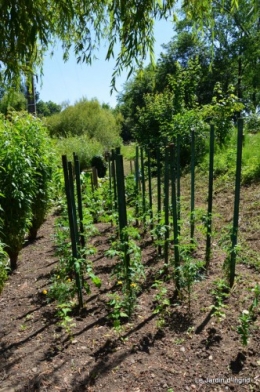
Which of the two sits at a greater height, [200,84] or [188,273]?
[200,84]

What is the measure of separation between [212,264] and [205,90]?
22.9 m

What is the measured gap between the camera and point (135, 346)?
2176mm

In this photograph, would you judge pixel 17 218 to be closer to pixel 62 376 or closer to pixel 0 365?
pixel 0 365

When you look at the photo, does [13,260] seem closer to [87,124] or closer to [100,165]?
[100,165]

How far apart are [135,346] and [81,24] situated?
8.05ft

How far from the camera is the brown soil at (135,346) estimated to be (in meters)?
1.90

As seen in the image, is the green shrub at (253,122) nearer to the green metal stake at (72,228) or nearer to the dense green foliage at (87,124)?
the dense green foliage at (87,124)

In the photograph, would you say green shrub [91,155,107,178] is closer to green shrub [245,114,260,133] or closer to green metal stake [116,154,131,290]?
green shrub [245,114,260,133]

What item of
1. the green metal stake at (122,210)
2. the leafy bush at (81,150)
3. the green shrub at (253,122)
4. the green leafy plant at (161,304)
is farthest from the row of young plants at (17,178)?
the green shrub at (253,122)

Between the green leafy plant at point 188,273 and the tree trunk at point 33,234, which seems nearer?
the green leafy plant at point 188,273

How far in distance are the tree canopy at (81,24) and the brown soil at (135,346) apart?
5.79ft

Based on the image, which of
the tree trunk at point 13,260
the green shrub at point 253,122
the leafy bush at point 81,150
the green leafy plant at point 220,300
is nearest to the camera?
the green leafy plant at point 220,300

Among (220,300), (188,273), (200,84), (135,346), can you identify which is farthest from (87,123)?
(135,346)

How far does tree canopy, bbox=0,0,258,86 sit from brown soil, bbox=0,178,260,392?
5.79 feet
